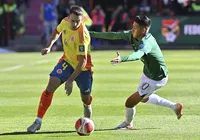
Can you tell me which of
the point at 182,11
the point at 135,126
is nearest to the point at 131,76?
the point at 135,126

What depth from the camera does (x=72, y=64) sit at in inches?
412

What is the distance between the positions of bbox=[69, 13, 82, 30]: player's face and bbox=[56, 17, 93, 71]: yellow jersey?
0.41ft

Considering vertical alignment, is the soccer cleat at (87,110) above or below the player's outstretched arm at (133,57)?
below

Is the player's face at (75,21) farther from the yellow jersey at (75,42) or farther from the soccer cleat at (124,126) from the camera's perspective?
the soccer cleat at (124,126)

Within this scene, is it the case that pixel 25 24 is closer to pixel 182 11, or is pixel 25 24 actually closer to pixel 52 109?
pixel 182 11

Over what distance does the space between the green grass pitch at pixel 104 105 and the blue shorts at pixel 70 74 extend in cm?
71

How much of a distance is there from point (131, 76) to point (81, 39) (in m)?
8.16

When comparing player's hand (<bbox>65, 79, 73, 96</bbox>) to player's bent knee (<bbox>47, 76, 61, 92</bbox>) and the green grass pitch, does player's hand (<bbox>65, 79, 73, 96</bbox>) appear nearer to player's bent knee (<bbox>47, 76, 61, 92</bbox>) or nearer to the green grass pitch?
player's bent knee (<bbox>47, 76, 61, 92</bbox>)

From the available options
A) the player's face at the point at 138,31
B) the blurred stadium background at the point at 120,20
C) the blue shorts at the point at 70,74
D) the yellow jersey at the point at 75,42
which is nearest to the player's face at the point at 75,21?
the yellow jersey at the point at 75,42

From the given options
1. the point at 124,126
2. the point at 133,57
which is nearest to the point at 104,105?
the point at 124,126

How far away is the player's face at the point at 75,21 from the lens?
9969 mm

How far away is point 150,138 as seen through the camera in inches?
384

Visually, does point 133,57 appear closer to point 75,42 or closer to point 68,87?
point 68,87

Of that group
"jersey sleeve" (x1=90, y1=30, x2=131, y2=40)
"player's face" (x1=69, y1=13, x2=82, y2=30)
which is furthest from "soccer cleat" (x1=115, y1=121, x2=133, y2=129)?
→ "player's face" (x1=69, y1=13, x2=82, y2=30)
